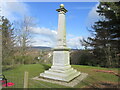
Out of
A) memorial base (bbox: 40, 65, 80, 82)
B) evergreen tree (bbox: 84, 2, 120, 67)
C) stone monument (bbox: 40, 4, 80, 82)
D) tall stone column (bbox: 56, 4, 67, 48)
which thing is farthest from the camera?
evergreen tree (bbox: 84, 2, 120, 67)

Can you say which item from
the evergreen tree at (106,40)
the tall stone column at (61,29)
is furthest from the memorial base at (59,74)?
the evergreen tree at (106,40)

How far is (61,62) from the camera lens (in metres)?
6.78

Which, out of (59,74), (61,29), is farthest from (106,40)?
(59,74)

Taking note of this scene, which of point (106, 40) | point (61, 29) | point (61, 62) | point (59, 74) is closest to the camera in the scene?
point (59, 74)

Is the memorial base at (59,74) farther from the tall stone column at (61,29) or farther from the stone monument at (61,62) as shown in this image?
the tall stone column at (61,29)

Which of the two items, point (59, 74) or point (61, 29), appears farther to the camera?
point (61, 29)

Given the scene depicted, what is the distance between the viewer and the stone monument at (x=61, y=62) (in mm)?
6311

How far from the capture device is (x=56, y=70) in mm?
6707

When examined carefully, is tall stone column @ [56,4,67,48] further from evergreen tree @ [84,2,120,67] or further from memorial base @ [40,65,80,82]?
evergreen tree @ [84,2,120,67]

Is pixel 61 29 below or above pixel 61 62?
above

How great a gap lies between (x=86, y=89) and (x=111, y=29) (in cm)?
1419

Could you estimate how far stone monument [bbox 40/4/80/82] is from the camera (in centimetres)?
631

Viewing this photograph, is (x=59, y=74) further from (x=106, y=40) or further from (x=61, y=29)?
(x=106, y=40)

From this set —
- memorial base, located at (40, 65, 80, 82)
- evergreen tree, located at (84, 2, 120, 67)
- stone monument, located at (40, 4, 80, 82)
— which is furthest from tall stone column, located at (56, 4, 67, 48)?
evergreen tree, located at (84, 2, 120, 67)
